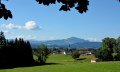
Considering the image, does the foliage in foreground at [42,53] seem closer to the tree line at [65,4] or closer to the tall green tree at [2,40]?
the tall green tree at [2,40]

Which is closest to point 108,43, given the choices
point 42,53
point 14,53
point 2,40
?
point 42,53

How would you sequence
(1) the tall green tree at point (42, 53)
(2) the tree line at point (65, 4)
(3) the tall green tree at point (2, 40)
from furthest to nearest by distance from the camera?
(1) the tall green tree at point (42, 53) < (3) the tall green tree at point (2, 40) < (2) the tree line at point (65, 4)

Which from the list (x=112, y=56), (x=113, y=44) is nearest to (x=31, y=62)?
(x=112, y=56)

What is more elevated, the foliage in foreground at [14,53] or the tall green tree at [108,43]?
the tall green tree at [108,43]

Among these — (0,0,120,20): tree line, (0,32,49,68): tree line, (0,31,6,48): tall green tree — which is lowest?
(0,0,120,20): tree line

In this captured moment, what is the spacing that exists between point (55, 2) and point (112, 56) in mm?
119756

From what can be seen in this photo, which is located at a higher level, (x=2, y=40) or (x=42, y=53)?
(x=2, y=40)

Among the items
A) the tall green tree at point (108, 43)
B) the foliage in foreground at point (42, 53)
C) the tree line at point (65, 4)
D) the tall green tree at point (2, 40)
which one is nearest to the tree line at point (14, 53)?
the tall green tree at point (2, 40)

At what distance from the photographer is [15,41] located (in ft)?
335

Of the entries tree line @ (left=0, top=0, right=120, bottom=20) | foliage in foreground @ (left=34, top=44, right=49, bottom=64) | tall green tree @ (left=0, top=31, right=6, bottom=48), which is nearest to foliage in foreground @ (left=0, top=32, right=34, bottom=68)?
tall green tree @ (left=0, top=31, right=6, bottom=48)

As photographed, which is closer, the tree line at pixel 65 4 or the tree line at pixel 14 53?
the tree line at pixel 65 4

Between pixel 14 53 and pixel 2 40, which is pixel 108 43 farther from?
pixel 14 53

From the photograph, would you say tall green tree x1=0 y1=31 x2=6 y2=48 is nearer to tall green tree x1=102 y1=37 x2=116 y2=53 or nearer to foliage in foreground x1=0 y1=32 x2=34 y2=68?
foliage in foreground x1=0 y1=32 x2=34 y2=68

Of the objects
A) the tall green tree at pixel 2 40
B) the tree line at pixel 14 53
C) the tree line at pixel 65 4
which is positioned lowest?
the tree line at pixel 65 4
